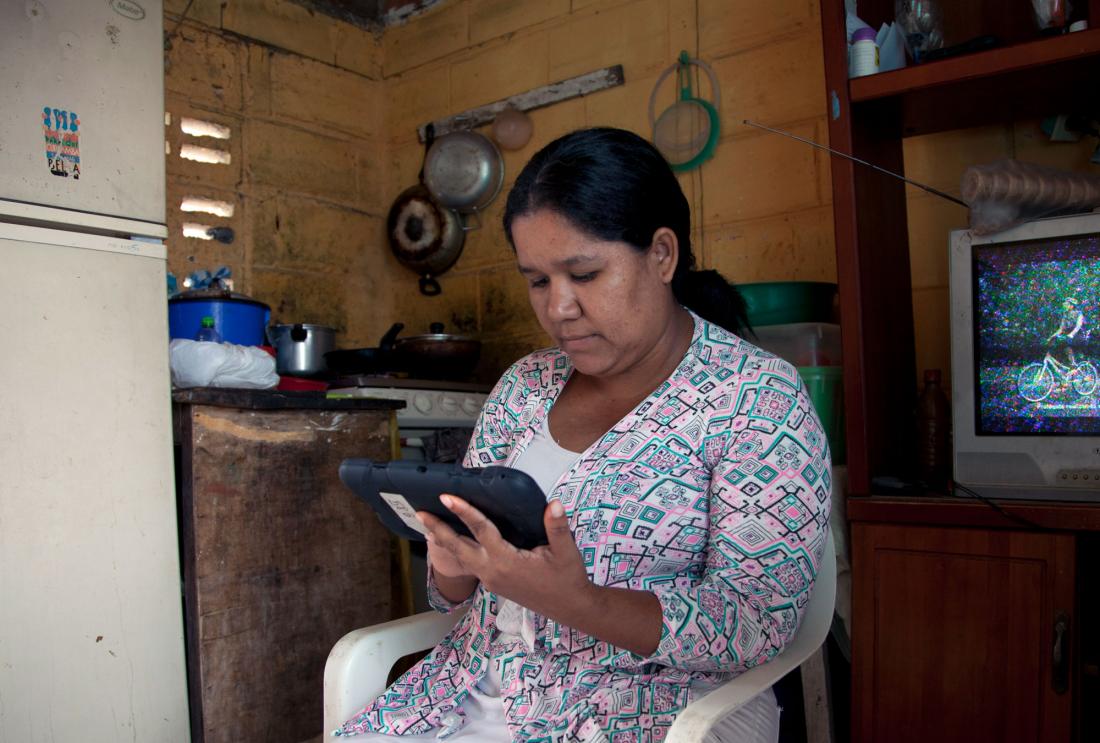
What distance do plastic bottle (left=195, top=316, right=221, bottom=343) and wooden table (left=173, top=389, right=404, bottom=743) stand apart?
41 centimetres

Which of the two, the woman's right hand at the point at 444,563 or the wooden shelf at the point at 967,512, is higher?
the woman's right hand at the point at 444,563

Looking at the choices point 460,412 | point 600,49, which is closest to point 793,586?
point 460,412

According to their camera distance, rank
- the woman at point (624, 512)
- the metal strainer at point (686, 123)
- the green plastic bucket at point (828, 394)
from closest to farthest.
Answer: the woman at point (624, 512) → the green plastic bucket at point (828, 394) → the metal strainer at point (686, 123)

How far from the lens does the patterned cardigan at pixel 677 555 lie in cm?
121

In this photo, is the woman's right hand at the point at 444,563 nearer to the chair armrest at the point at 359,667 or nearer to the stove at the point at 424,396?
the chair armrest at the point at 359,667

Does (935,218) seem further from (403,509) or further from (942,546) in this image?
(403,509)

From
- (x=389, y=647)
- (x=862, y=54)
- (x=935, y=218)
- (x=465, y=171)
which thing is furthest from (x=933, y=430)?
(x=465, y=171)

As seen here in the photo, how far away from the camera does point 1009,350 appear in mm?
1840

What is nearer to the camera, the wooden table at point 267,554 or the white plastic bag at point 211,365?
the wooden table at point 267,554

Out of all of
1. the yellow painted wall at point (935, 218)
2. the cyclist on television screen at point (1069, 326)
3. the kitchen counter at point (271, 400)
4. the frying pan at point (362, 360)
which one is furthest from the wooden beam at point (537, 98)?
the cyclist on television screen at point (1069, 326)

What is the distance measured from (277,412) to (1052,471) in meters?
1.87

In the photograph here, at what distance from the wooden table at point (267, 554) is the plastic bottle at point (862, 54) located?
5.28 ft

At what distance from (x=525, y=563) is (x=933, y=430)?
4.34 ft

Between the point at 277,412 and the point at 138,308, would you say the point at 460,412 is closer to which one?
the point at 277,412
